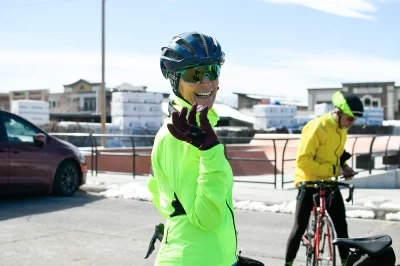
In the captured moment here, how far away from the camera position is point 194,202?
2371 mm

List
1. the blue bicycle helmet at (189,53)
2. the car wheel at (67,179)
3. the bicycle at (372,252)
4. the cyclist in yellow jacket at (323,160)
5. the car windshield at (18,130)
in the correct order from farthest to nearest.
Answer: the car wheel at (67,179) → the car windshield at (18,130) → the cyclist in yellow jacket at (323,160) → the bicycle at (372,252) → the blue bicycle helmet at (189,53)

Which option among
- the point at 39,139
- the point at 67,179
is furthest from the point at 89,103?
the point at 39,139

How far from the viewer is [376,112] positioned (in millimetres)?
47219

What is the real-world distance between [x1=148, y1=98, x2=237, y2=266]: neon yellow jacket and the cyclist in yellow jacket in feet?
9.74

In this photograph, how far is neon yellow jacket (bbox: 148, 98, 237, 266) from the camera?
2.31 m

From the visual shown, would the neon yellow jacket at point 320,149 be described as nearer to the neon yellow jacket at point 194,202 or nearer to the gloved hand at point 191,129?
the neon yellow jacket at point 194,202

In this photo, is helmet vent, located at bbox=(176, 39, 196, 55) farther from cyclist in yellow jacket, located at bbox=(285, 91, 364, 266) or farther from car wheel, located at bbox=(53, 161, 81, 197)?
car wheel, located at bbox=(53, 161, 81, 197)

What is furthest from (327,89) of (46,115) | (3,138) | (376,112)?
(3,138)

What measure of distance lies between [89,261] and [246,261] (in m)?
4.65

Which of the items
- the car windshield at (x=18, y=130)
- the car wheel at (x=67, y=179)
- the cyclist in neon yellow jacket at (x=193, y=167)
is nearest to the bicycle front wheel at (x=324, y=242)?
the cyclist in neon yellow jacket at (x=193, y=167)

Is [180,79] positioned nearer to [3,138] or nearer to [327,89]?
[3,138]

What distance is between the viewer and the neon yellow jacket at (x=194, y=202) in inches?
90.9

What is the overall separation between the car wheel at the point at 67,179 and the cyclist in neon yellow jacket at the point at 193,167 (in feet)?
32.4

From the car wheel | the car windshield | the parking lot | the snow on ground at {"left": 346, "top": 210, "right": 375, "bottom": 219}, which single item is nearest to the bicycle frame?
the parking lot
